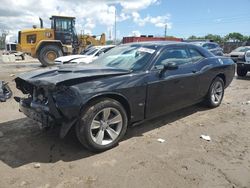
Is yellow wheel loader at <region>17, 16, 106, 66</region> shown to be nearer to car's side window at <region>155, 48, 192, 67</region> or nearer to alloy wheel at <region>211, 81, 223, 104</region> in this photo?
alloy wheel at <region>211, 81, 223, 104</region>

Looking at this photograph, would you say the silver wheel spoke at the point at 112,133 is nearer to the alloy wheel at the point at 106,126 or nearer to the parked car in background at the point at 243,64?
the alloy wheel at the point at 106,126

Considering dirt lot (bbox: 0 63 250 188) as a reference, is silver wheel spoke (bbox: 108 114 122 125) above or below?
above

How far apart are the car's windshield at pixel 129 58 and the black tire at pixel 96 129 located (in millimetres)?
768

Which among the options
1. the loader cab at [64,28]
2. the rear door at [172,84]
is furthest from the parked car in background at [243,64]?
the loader cab at [64,28]

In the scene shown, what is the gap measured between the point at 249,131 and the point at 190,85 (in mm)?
1355

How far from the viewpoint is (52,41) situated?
1811 centimetres

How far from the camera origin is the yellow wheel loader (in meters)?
18.0

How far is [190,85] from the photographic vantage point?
18.0 feet

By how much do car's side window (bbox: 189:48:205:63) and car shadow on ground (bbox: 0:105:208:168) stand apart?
Result: 4.58ft

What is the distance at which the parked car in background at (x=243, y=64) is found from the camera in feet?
41.2

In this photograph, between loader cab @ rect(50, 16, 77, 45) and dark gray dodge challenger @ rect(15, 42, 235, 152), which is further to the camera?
loader cab @ rect(50, 16, 77, 45)

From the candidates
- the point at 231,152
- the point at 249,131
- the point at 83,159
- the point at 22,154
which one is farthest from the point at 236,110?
the point at 22,154

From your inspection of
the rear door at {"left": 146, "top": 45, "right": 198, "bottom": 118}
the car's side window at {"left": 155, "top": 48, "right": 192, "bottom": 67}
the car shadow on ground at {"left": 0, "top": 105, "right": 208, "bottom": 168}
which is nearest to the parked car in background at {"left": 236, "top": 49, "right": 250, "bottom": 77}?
the rear door at {"left": 146, "top": 45, "right": 198, "bottom": 118}

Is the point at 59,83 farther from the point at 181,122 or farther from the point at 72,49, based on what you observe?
the point at 72,49
